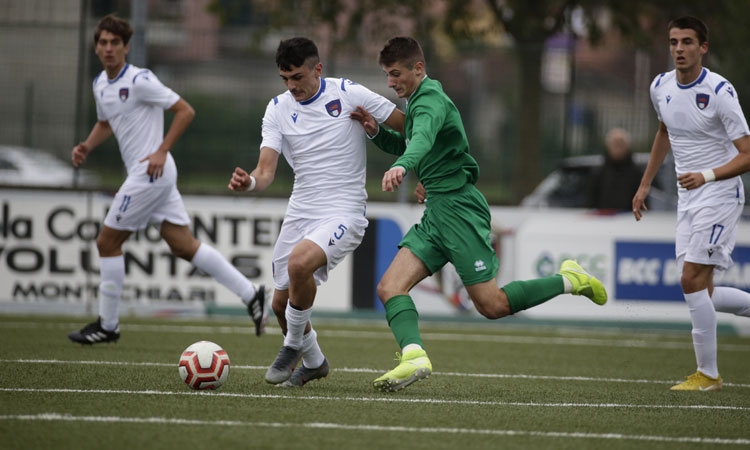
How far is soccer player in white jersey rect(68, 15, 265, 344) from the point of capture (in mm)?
9203

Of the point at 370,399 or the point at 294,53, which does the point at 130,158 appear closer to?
the point at 294,53

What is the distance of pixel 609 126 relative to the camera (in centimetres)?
1412

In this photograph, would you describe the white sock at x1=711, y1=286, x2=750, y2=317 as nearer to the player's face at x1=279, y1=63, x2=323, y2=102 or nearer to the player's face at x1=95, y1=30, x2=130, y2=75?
the player's face at x1=279, y1=63, x2=323, y2=102

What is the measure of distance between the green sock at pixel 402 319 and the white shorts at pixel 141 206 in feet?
10.5

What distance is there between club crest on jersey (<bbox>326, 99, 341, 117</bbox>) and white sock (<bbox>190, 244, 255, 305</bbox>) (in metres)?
3.02

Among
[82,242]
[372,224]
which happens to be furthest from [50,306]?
[372,224]

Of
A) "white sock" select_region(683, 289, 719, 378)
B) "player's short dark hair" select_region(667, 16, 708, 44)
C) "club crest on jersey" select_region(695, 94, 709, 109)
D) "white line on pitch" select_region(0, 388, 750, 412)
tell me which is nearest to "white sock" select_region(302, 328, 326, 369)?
"white line on pitch" select_region(0, 388, 750, 412)

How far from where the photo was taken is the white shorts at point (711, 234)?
7.58 metres

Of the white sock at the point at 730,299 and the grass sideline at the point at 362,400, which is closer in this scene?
the grass sideline at the point at 362,400

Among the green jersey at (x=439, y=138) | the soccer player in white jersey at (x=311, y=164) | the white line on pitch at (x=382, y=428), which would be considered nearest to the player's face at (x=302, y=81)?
the soccer player in white jersey at (x=311, y=164)

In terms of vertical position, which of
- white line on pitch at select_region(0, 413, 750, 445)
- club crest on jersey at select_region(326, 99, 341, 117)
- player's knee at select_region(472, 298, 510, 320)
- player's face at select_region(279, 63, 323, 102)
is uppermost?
player's face at select_region(279, 63, 323, 102)

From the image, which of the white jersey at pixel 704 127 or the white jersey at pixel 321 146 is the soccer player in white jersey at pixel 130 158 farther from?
the white jersey at pixel 704 127

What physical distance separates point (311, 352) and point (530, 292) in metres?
1.45

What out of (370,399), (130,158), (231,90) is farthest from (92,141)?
(231,90)
